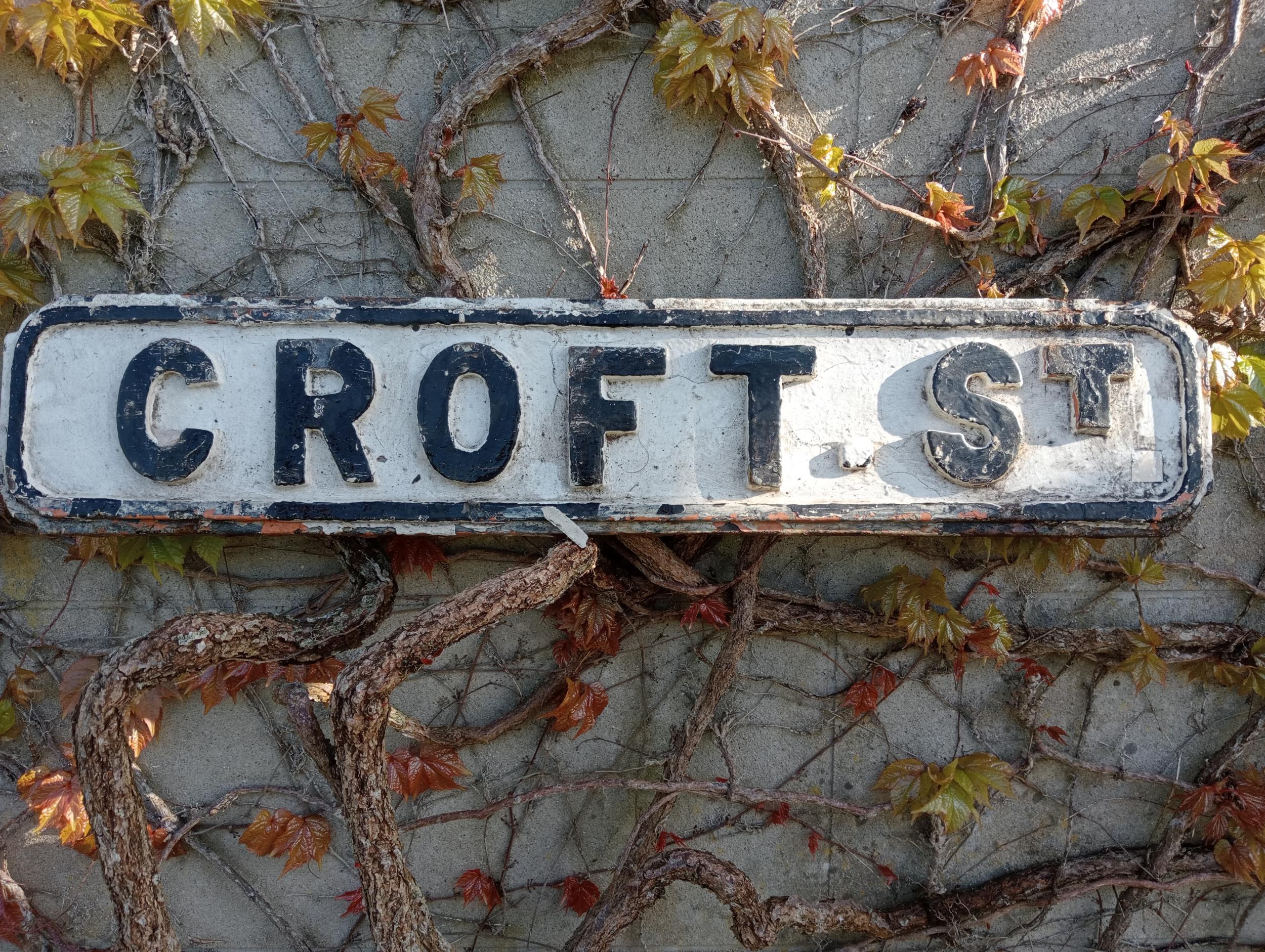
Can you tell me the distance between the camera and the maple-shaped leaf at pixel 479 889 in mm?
2658

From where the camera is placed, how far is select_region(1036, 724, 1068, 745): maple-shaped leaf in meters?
2.71

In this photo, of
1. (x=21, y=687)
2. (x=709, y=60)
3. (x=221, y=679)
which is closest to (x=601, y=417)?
(x=709, y=60)

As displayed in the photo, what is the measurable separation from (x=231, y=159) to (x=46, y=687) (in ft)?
5.85

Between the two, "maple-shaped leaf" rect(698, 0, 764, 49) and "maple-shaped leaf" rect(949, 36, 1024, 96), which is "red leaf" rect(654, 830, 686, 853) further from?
"maple-shaped leaf" rect(949, 36, 1024, 96)

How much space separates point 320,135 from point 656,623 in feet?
5.99

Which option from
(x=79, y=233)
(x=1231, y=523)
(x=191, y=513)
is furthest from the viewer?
(x=1231, y=523)

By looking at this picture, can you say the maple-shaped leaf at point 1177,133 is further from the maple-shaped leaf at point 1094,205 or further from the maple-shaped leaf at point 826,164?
the maple-shaped leaf at point 826,164

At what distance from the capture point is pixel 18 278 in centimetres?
265

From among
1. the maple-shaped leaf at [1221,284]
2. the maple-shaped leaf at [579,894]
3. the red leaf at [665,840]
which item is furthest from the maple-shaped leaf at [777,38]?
the maple-shaped leaf at [579,894]

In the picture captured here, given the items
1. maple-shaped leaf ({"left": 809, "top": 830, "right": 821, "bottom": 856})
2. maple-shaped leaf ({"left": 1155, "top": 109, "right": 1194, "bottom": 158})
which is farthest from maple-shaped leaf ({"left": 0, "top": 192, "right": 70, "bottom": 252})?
maple-shaped leaf ({"left": 1155, "top": 109, "right": 1194, "bottom": 158})

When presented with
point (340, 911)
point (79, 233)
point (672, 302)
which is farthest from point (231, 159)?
point (340, 911)

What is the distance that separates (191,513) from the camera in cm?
222

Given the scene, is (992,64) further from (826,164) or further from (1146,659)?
(1146,659)

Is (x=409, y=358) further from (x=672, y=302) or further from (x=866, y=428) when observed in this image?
(x=866, y=428)
